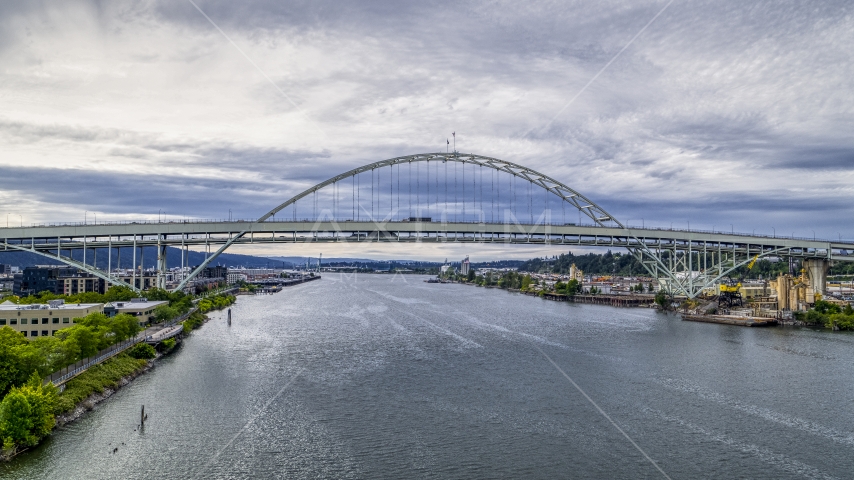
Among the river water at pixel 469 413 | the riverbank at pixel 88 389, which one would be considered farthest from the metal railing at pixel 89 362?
the river water at pixel 469 413

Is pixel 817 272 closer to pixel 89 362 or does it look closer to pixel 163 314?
pixel 163 314

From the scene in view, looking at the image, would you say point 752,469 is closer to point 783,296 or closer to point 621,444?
point 621,444

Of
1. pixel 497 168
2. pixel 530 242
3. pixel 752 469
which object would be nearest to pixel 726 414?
pixel 752 469

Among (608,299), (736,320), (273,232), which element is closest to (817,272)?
(736,320)

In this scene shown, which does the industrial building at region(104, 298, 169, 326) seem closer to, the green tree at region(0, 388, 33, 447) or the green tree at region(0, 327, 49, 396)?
the green tree at region(0, 327, 49, 396)

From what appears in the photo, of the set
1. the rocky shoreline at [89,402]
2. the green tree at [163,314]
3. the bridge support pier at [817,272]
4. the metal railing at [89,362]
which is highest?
the bridge support pier at [817,272]

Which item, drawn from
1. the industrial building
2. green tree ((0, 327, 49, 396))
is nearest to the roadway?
the industrial building

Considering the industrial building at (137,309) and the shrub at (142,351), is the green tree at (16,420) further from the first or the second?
the industrial building at (137,309)
